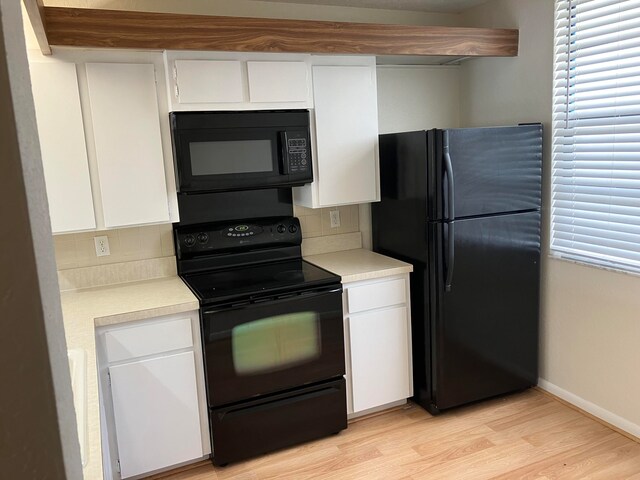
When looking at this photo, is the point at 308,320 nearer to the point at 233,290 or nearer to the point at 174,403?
the point at 233,290

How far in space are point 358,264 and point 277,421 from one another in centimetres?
97

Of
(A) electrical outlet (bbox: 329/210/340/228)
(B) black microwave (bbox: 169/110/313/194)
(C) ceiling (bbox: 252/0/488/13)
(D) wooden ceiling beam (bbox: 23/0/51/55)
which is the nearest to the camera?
(D) wooden ceiling beam (bbox: 23/0/51/55)

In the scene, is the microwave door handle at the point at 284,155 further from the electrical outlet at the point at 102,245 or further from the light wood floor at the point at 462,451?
the light wood floor at the point at 462,451

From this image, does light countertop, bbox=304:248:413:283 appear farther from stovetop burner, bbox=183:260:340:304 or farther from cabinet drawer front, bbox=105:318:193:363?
cabinet drawer front, bbox=105:318:193:363

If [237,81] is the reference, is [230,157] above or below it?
below

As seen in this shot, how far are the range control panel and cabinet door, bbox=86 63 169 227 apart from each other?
0.32 meters

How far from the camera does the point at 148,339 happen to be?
8.00 feet

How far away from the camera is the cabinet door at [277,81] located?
2656 millimetres

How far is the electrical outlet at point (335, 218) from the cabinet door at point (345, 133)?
316 mm

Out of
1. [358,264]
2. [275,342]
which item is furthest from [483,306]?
[275,342]

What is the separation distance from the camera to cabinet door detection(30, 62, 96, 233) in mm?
Result: 2357

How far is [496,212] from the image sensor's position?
115 inches

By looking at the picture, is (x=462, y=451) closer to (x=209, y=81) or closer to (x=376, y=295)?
(x=376, y=295)

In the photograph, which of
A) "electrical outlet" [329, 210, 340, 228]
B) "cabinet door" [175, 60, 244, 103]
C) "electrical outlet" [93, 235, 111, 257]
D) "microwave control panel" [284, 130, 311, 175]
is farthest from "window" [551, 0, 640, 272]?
"electrical outlet" [93, 235, 111, 257]
